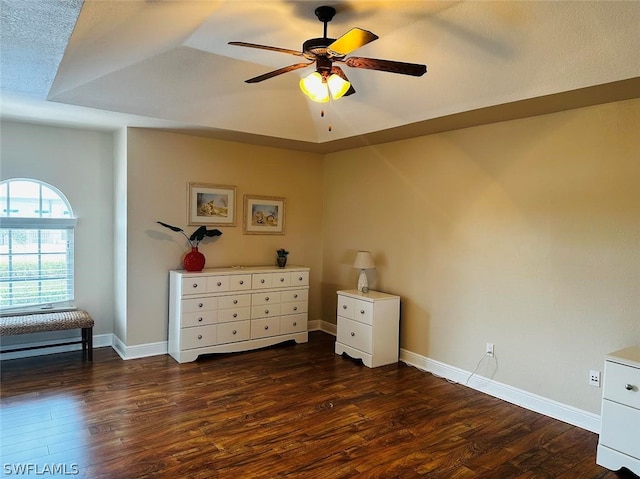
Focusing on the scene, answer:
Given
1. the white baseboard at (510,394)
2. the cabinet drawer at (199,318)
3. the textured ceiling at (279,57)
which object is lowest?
the white baseboard at (510,394)

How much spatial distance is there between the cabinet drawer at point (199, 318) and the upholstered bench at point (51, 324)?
0.93m

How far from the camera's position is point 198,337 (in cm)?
443

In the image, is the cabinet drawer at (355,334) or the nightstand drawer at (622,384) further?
the cabinet drawer at (355,334)

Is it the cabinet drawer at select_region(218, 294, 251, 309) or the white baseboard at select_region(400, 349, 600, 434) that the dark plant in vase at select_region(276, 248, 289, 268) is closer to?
the cabinet drawer at select_region(218, 294, 251, 309)

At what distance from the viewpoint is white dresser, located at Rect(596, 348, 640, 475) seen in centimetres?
255

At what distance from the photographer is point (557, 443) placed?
9.62 ft

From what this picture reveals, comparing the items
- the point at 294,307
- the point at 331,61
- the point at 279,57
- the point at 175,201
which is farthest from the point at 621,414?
the point at 175,201

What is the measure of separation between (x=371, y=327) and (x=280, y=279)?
4.08 ft

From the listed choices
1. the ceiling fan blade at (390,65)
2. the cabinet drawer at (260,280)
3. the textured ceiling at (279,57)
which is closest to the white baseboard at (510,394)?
the cabinet drawer at (260,280)

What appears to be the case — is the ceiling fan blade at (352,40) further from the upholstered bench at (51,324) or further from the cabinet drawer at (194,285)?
Answer: the upholstered bench at (51,324)

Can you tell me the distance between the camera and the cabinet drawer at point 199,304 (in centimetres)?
435

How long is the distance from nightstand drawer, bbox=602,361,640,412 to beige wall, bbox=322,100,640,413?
1.60 ft

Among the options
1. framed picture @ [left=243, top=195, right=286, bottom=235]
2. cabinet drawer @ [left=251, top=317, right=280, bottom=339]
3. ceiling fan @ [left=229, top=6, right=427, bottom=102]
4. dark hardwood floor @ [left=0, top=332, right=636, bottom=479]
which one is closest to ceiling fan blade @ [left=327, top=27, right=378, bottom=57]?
ceiling fan @ [left=229, top=6, right=427, bottom=102]

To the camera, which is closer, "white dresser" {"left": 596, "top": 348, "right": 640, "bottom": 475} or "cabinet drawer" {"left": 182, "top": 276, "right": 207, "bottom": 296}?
"white dresser" {"left": 596, "top": 348, "right": 640, "bottom": 475}
